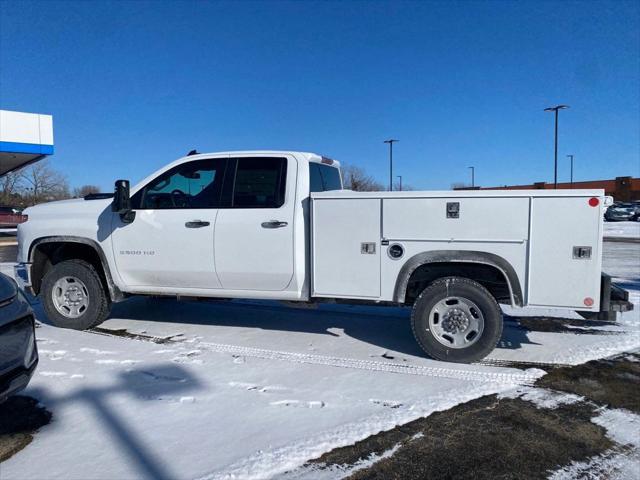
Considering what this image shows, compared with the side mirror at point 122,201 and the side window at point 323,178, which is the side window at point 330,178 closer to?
the side window at point 323,178

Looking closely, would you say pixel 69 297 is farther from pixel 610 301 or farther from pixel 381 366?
pixel 610 301

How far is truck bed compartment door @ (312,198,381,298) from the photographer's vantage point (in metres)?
4.66

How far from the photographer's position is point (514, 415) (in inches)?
139

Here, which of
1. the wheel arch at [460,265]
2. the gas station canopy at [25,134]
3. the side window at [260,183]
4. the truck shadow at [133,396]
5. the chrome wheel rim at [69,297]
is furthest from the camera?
the gas station canopy at [25,134]

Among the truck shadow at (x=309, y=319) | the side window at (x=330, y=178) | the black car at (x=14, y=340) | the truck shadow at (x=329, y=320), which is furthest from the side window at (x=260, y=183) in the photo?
the black car at (x=14, y=340)

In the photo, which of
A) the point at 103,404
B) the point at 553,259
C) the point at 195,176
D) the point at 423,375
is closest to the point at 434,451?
the point at 423,375

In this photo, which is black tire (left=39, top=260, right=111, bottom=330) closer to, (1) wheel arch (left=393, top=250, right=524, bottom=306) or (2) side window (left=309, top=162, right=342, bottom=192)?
(2) side window (left=309, top=162, right=342, bottom=192)

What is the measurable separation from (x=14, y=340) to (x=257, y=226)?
2482 mm

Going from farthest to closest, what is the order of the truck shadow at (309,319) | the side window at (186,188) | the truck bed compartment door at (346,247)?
the truck shadow at (309,319) → the side window at (186,188) → the truck bed compartment door at (346,247)

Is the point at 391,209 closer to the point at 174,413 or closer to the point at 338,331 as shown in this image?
the point at 338,331

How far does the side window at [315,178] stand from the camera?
5.19 m

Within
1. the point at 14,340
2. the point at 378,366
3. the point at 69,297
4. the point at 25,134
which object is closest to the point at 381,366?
the point at 378,366

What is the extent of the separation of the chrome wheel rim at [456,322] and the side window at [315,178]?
1801mm

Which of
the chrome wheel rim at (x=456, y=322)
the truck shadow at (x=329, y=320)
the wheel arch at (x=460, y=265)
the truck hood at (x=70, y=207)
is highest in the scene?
the truck hood at (x=70, y=207)
